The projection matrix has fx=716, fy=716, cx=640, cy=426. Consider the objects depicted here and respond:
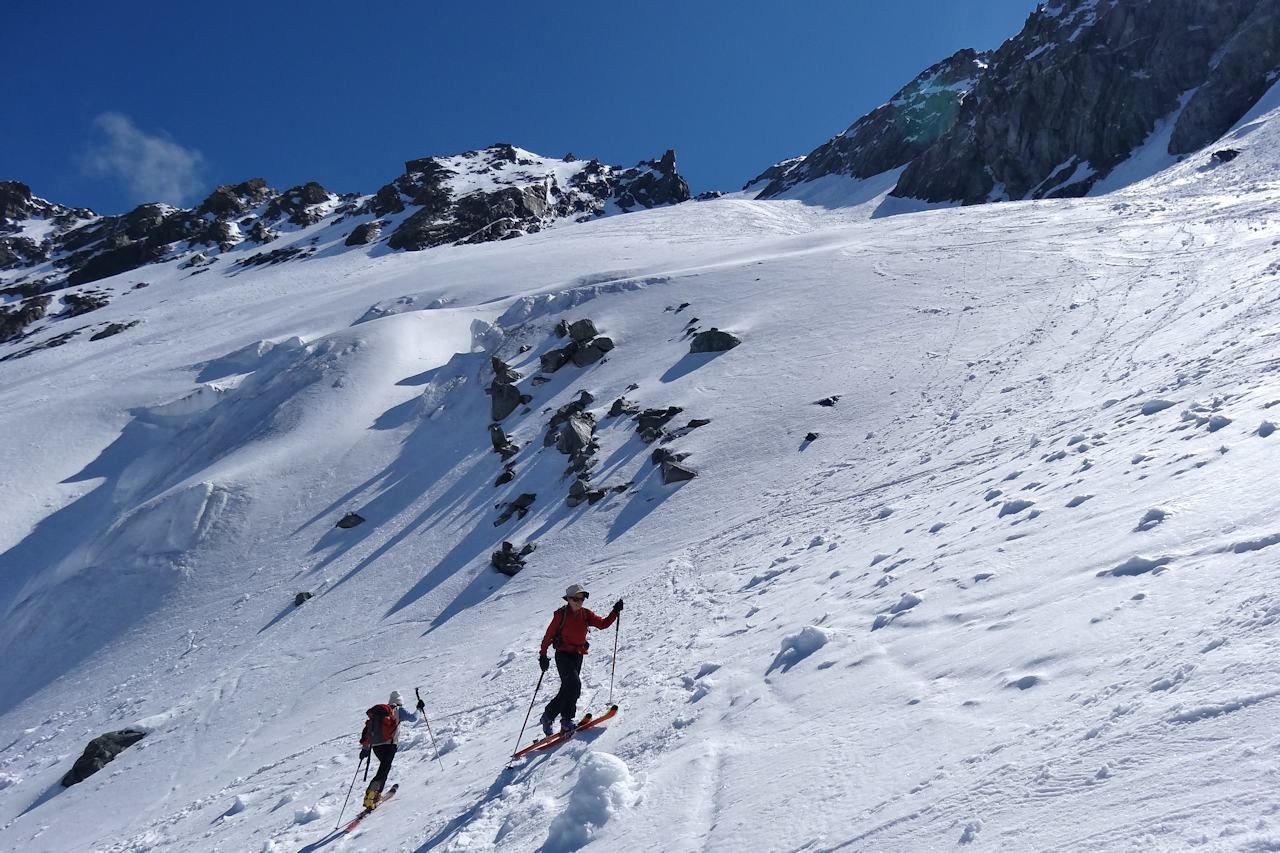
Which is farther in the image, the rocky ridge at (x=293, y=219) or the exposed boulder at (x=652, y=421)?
the rocky ridge at (x=293, y=219)

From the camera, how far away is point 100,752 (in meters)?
14.0

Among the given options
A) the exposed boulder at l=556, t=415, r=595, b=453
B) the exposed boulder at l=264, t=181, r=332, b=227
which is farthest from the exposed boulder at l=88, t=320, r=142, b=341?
the exposed boulder at l=556, t=415, r=595, b=453

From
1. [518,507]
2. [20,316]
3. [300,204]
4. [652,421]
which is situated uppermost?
[300,204]

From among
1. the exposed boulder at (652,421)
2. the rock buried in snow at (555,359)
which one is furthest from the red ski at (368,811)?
the rock buried in snow at (555,359)

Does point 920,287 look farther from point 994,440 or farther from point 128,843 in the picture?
point 128,843

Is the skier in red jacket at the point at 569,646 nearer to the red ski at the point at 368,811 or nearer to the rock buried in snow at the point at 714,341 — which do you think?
the red ski at the point at 368,811

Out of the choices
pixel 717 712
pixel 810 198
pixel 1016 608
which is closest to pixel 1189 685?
pixel 1016 608

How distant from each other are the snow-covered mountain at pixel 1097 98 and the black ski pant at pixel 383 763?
6729 cm

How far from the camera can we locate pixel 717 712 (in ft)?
22.4

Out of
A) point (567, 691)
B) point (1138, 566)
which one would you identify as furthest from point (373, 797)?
point (1138, 566)

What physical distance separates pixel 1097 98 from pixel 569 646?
272ft

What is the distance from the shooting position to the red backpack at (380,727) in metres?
8.92

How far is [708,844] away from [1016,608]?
3147mm

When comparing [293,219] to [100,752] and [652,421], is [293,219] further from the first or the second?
[100,752]
